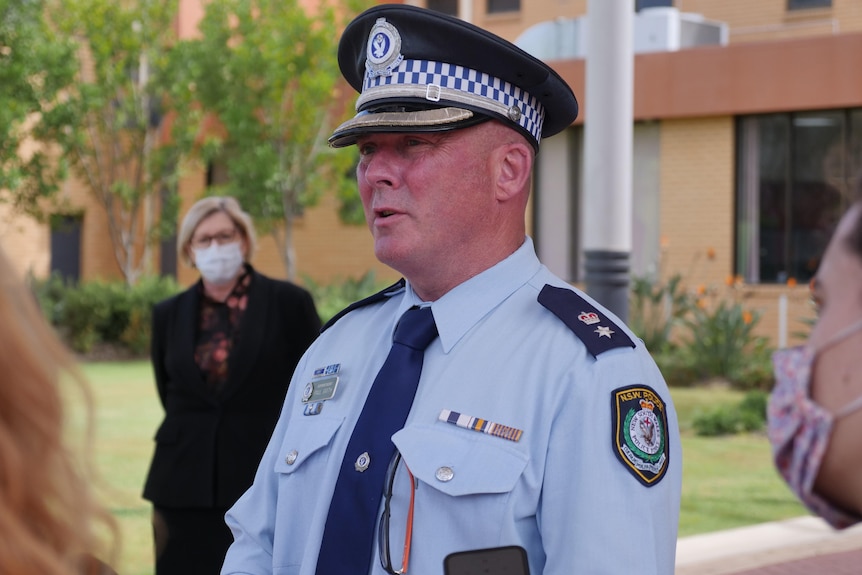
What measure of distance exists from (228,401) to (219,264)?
717 millimetres

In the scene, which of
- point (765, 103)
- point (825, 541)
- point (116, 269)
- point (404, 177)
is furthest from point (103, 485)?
point (116, 269)

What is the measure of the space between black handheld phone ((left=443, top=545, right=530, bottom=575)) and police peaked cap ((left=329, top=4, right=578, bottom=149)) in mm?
930

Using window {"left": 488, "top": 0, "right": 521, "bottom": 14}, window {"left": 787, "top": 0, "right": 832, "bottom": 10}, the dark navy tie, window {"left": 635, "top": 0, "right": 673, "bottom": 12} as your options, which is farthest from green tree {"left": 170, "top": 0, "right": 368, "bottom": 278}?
the dark navy tie

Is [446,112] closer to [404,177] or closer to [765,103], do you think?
[404,177]

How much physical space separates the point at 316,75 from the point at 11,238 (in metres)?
9.51

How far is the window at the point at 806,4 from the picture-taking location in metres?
20.0

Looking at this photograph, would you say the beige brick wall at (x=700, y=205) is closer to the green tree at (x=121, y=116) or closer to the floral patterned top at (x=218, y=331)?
the green tree at (x=121, y=116)

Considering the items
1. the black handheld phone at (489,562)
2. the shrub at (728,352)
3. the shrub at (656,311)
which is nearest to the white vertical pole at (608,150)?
the black handheld phone at (489,562)

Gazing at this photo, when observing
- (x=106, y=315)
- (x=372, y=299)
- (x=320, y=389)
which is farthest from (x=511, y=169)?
(x=106, y=315)

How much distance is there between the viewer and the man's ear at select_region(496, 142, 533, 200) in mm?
2648

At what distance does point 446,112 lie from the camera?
2.55 metres

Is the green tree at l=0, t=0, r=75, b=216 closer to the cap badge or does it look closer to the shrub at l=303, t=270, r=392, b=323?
the shrub at l=303, t=270, r=392, b=323

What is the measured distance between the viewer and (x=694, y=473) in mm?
9922

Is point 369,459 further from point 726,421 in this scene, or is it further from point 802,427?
point 726,421
